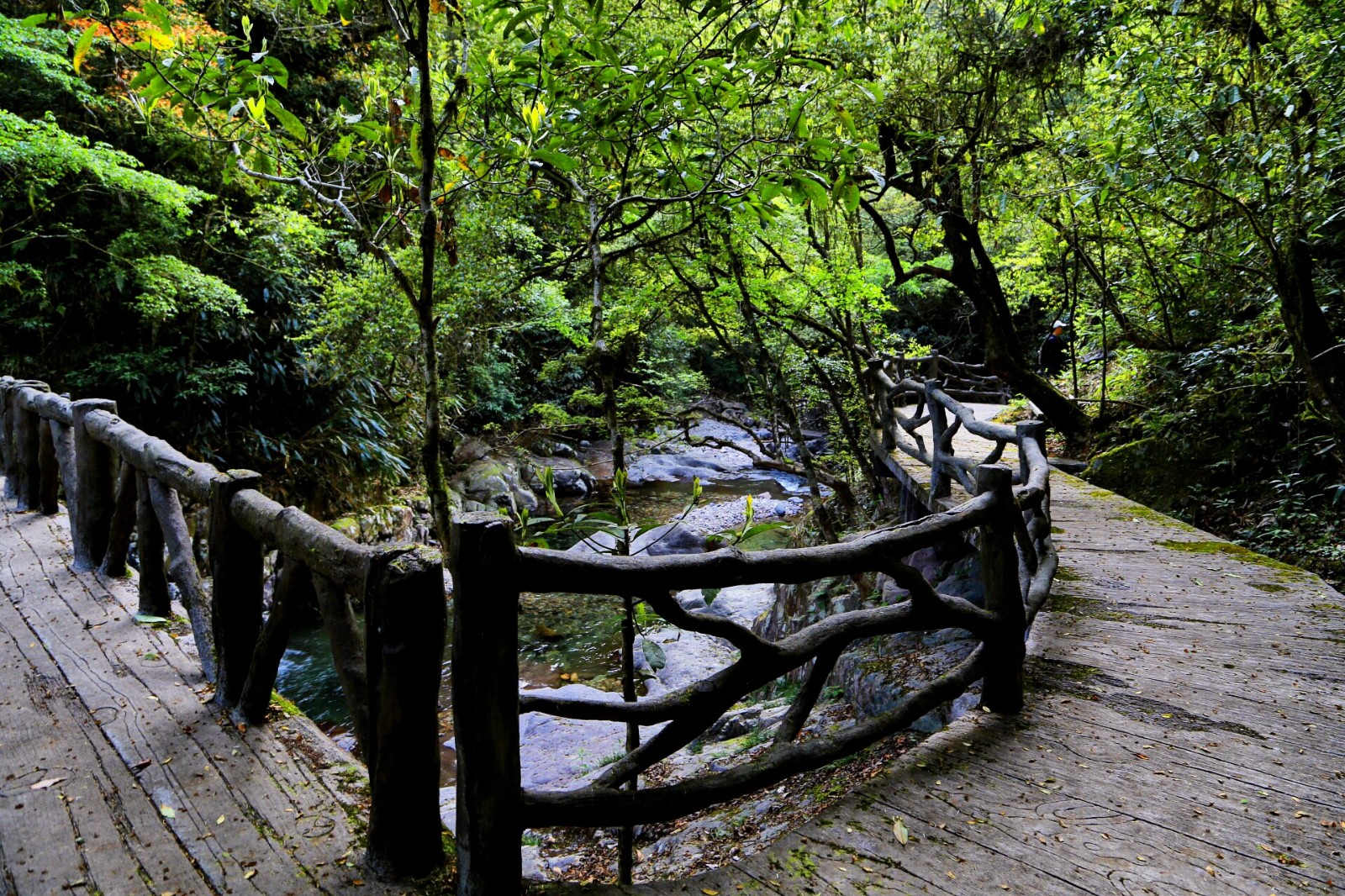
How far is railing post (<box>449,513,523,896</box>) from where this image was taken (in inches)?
65.5

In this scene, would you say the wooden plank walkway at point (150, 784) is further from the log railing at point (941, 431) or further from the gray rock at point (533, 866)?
the log railing at point (941, 431)

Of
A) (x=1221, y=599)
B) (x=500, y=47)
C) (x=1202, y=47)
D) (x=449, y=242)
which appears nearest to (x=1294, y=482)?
(x=1221, y=599)

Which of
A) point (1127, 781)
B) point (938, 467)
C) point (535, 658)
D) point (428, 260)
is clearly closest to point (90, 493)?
point (428, 260)

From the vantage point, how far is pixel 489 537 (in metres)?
1.65

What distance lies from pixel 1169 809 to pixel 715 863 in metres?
1.81

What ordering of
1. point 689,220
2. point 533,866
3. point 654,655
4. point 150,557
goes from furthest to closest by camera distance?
point 689,220
point 533,866
point 654,655
point 150,557

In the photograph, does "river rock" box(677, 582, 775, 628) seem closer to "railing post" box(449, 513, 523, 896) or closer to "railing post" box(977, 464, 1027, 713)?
"railing post" box(977, 464, 1027, 713)

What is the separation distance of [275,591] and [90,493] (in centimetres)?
268

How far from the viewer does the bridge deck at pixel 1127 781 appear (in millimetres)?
1943

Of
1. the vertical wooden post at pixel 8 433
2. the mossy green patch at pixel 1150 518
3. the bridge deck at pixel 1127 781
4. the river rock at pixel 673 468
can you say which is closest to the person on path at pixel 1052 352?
the mossy green patch at pixel 1150 518

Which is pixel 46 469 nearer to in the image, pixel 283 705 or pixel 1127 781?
pixel 283 705

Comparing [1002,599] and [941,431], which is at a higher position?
[941,431]

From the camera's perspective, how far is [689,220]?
5.55 meters

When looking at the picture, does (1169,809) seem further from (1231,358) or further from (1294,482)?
(1231,358)
